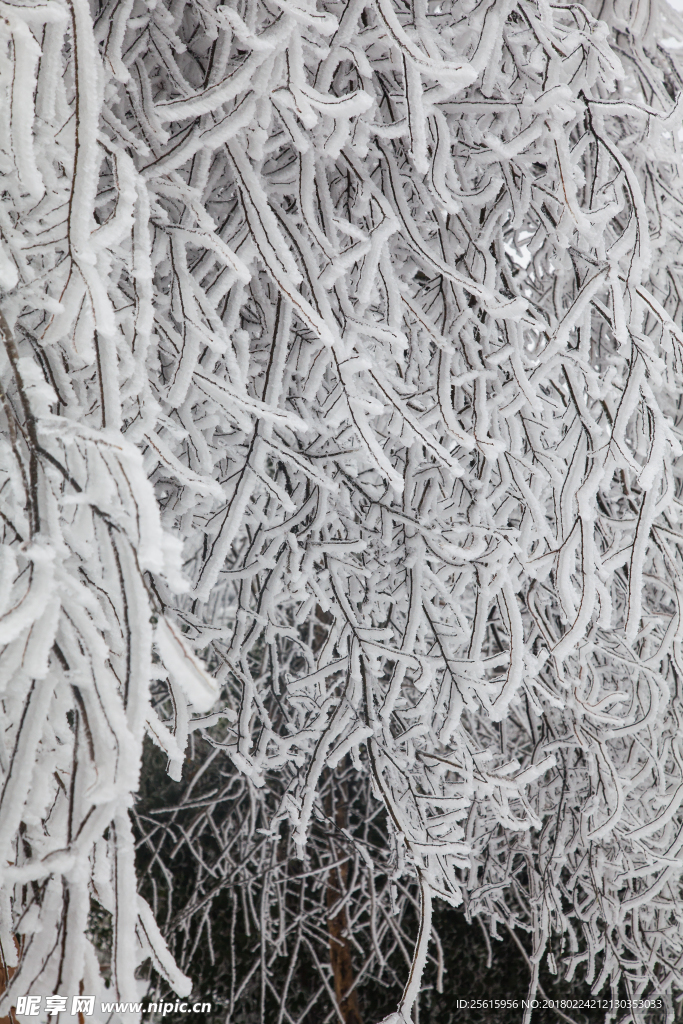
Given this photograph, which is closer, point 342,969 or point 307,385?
point 307,385

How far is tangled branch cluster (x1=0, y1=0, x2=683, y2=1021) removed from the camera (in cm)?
46

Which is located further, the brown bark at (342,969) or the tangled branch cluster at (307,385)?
the brown bark at (342,969)

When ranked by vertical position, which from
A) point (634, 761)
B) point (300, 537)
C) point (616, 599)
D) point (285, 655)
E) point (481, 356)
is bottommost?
point (285, 655)

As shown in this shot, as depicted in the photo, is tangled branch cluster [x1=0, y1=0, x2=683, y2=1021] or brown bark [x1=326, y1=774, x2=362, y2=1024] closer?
tangled branch cluster [x1=0, y1=0, x2=683, y2=1021]

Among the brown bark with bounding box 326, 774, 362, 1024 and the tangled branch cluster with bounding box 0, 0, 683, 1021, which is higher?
the tangled branch cluster with bounding box 0, 0, 683, 1021

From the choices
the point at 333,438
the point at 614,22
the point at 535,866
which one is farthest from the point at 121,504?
the point at 535,866

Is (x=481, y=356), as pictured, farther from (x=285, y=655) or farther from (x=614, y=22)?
(x=285, y=655)

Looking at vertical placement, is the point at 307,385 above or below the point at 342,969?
above

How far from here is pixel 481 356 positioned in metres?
1.00

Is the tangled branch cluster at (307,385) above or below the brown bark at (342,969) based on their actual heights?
above

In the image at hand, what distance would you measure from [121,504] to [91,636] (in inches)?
3.5

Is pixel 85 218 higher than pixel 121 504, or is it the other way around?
pixel 85 218

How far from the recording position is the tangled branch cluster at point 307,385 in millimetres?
463

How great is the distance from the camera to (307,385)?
87 cm
